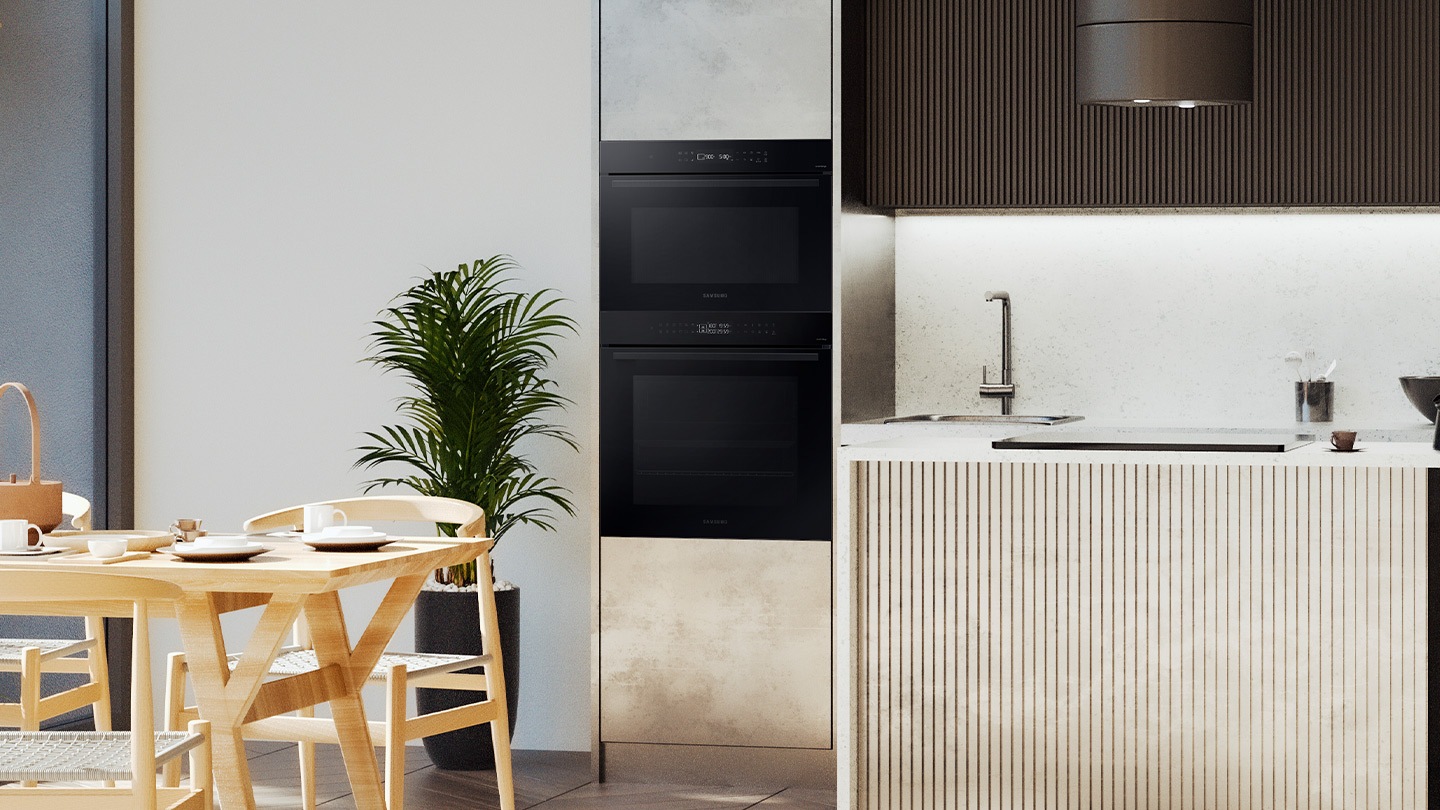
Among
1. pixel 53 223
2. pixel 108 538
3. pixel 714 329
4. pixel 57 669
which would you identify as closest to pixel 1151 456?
pixel 714 329

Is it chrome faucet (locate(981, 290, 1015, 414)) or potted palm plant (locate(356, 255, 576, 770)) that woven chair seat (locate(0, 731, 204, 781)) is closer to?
potted palm plant (locate(356, 255, 576, 770))

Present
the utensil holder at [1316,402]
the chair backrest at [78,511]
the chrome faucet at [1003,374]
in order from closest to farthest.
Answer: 1. the chair backrest at [78,511]
2. the utensil holder at [1316,402]
3. the chrome faucet at [1003,374]

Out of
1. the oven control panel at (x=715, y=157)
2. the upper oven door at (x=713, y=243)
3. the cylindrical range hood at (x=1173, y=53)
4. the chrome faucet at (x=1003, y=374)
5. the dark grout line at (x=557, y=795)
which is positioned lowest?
the dark grout line at (x=557, y=795)

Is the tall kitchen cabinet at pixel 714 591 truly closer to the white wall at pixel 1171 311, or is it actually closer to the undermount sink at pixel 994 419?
the undermount sink at pixel 994 419

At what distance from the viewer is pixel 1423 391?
4934mm

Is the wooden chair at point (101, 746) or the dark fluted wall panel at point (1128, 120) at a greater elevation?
the dark fluted wall panel at point (1128, 120)

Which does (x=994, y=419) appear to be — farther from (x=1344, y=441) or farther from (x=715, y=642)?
(x=1344, y=441)

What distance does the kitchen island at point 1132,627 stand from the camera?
3469 millimetres

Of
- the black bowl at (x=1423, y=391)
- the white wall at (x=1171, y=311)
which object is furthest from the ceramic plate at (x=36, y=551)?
the black bowl at (x=1423, y=391)

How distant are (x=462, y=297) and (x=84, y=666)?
1.93 metres

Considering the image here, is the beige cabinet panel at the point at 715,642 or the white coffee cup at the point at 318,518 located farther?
the beige cabinet panel at the point at 715,642

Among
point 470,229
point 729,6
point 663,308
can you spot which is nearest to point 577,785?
point 663,308

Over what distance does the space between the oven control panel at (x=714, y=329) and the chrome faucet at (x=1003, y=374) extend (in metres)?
1.02

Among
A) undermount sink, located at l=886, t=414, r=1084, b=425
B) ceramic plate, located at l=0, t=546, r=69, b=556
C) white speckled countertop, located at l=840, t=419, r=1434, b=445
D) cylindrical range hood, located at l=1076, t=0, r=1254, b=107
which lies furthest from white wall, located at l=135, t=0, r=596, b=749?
ceramic plate, located at l=0, t=546, r=69, b=556
